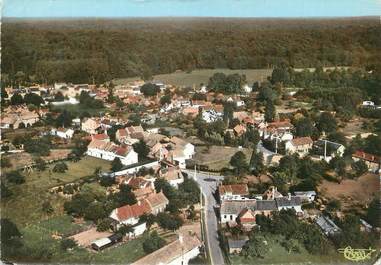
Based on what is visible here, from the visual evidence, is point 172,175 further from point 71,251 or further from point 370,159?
point 370,159

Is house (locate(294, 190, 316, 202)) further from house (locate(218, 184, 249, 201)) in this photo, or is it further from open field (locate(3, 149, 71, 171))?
open field (locate(3, 149, 71, 171))

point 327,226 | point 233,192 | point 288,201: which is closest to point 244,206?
point 233,192

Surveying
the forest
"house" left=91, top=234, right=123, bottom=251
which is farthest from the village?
the forest

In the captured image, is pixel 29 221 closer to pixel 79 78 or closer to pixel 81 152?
pixel 81 152

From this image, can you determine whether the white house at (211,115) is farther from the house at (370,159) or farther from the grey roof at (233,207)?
the house at (370,159)

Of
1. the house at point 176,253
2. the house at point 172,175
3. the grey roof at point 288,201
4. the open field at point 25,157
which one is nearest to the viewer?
the house at point 176,253

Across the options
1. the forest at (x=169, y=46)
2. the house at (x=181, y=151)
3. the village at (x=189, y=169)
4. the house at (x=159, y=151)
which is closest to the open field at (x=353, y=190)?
the village at (x=189, y=169)
